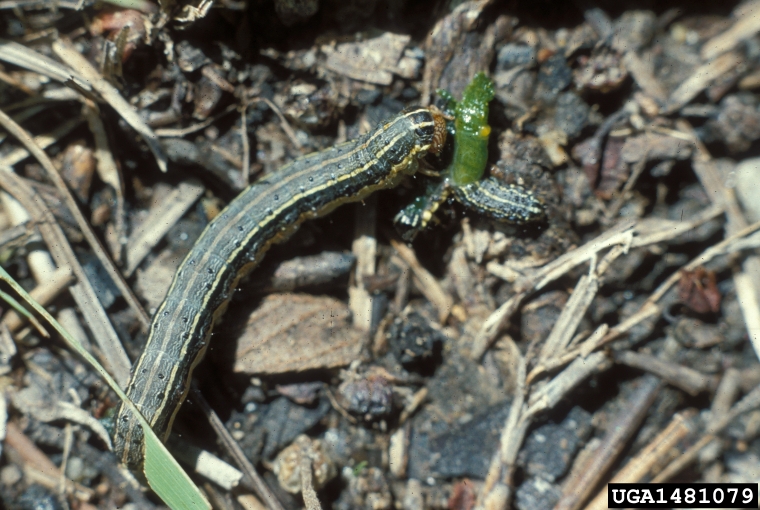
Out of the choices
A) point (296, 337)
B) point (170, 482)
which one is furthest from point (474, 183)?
point (170, 482)

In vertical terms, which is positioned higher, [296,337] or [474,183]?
[474,183]

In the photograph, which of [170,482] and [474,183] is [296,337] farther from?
[474,183]

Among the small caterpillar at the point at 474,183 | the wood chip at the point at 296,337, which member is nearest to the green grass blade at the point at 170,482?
the wood chip at the point at 296,337

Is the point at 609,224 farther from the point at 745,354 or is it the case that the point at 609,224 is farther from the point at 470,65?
the point at 470,65

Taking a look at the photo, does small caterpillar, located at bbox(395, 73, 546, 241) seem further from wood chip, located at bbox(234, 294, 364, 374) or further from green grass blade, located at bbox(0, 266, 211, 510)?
green grass blade, located at bbox(0, 266, 211, 510)

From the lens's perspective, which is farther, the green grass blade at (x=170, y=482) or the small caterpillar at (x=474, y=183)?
the small caterpillar at (x=474, y=183)

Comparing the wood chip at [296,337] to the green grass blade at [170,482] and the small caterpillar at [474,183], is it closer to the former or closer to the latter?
the green grass blade at [170,482]

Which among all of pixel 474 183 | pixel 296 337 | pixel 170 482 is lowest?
pixel 170 482

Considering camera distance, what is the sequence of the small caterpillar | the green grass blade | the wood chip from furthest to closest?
the wood chip → the small caterpillar → the green grass blade

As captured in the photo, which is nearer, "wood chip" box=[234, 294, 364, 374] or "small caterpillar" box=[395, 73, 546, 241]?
"small caterpillar" box=[395, 73, 546, 241]

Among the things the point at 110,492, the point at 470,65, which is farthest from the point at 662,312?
the point at 110,492

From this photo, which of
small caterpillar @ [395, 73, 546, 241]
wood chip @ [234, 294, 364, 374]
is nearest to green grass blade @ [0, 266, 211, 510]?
wood chip @ [234, 294, 364, 374]
